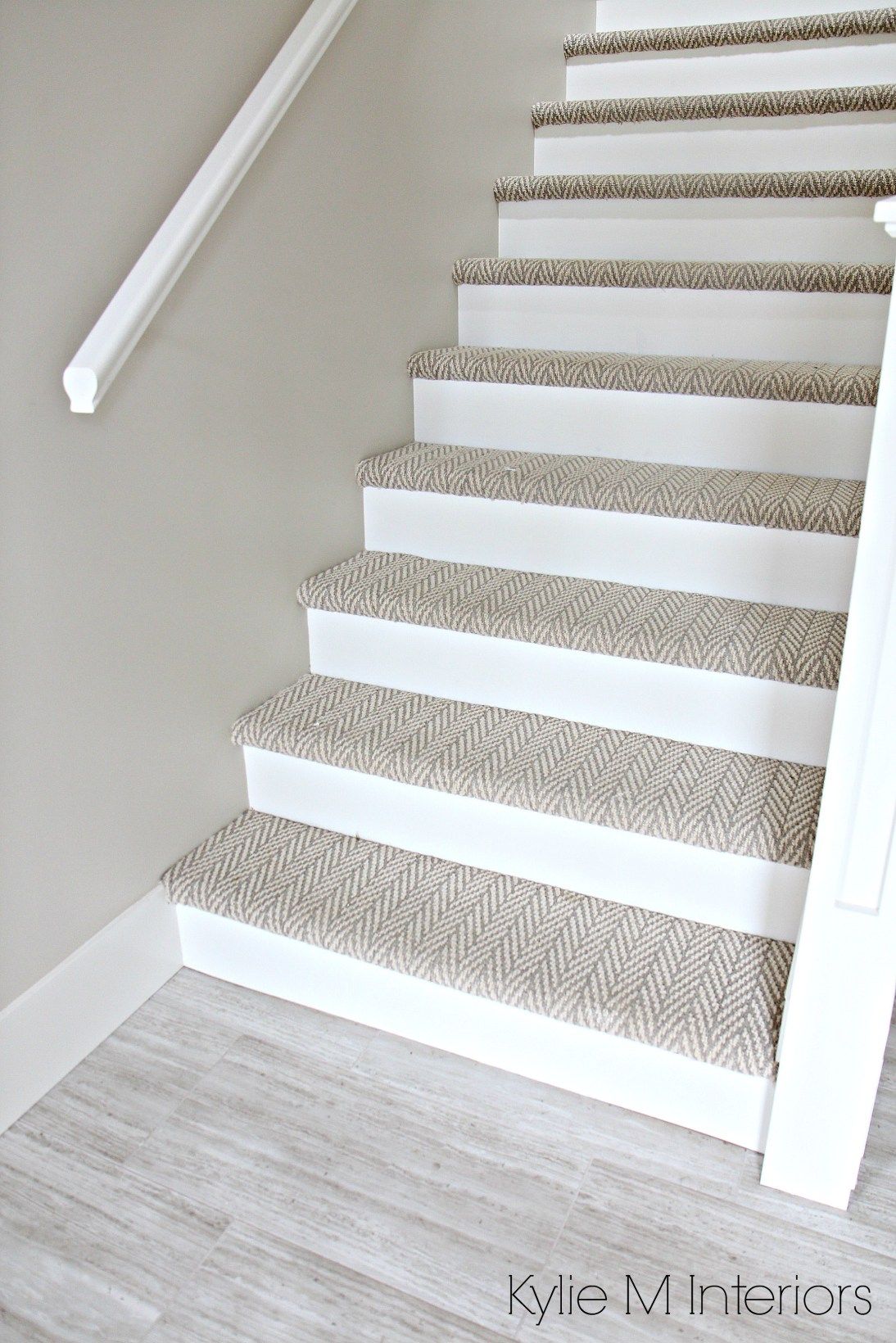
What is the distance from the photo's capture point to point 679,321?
221 centimetres

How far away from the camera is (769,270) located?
6.86 ft

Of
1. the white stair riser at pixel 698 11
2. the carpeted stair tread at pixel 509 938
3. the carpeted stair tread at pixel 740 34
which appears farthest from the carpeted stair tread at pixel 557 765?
the white stair riser at pixel 698 11

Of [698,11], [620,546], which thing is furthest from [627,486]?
[698,11]

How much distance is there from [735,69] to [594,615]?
157cm

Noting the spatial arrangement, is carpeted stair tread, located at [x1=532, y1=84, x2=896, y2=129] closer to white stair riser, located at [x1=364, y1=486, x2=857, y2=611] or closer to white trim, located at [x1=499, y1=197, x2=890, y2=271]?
white trim, located at [x1=499, y1=197, x2=890, y2=271]

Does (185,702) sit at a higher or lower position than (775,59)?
lower

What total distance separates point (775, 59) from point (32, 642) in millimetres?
2188

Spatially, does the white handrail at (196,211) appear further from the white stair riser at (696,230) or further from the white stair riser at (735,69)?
the white stair riser at (735,69)

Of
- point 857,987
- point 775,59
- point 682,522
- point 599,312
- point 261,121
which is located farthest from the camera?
point 775,59

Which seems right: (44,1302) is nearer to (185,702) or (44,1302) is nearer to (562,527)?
(185,702)

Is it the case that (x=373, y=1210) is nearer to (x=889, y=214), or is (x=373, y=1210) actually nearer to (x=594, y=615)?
(x=594, y=615)

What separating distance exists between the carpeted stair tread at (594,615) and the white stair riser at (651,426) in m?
0.31

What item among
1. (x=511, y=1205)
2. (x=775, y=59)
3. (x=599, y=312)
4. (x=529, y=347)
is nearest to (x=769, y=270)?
(x=599, y=312)

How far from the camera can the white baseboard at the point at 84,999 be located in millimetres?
1493
